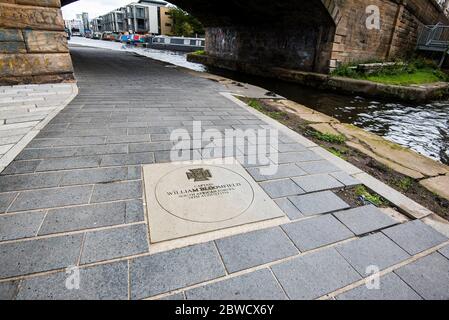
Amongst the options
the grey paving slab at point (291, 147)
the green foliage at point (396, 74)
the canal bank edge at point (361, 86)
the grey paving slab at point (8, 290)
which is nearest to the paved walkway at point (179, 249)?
the grey paving slab at point (8, 290)

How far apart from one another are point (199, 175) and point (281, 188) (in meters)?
0.89

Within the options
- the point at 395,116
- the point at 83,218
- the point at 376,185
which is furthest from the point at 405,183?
the point at 395,116

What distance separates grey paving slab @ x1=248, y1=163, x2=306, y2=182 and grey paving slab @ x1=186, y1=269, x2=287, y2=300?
1.29 meters

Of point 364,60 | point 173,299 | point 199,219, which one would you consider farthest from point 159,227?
point 364,60

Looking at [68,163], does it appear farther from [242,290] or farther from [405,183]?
[405,183]

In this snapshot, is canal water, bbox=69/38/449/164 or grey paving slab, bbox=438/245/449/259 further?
canal water, bbox=69/38/449/164

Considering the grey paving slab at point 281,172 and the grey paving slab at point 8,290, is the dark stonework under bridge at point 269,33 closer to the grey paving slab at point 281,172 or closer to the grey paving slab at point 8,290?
the grey paving slab at point 281,172

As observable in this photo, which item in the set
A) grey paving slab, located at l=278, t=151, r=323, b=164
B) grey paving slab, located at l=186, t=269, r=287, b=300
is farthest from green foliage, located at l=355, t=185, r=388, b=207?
grey paving slab, located at l=186, t=269, r=287, b=300

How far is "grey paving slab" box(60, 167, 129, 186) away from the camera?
2439 mm

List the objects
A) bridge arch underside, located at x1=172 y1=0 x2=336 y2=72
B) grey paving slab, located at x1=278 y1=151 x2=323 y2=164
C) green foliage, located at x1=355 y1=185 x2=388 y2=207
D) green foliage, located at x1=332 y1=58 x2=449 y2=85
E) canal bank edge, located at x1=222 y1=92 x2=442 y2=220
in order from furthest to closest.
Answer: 1. bridge arch underside, located at x1=172 y1=0 x2=336 y2=72
2. green foliage, located at x1=332 y1=58 x2=449 y2=85
3. grey paving slab, located at x1=278 y1=151 x2=323 y2=164
4. green foliage, located at x1=355 y1=185 x2=388 y2=207
5. canal bank edge, located at x1=222 y1=92 x2=442 y2=220

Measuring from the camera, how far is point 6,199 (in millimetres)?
2129

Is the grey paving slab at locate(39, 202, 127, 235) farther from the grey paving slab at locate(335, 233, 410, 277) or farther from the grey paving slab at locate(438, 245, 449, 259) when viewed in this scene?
the grey paving slab at locate(438, 245, 449, 259)

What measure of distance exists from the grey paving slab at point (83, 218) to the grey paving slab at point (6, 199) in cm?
37

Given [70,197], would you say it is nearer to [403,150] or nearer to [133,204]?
[133,204]
